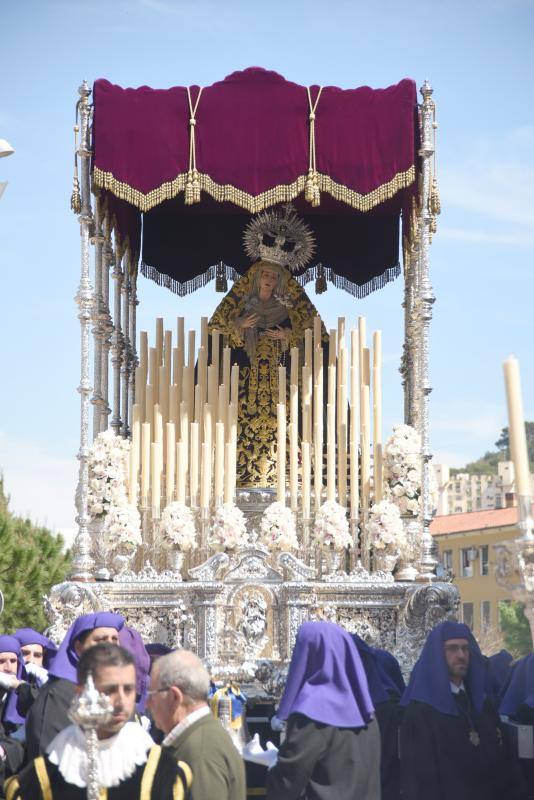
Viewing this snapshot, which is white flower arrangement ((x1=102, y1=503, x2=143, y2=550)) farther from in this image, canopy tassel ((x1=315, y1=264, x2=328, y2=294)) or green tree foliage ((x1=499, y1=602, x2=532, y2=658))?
green tree foliage ((x1=499, y1=602, x2=532, y2=658))

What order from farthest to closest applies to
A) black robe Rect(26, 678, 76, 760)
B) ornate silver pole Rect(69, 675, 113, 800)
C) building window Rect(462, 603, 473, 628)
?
building window Rect(462, 603, 473, 628) < black robe Rect(26, 678, 76, 760) < ornate silver pole Rect(69, 675, 113, 800)

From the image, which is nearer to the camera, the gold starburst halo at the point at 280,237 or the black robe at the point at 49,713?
the black robe at the point at 49,713

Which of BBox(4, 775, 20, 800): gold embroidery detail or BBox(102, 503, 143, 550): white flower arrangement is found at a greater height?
BBox(102, 503, 143, 550): white flower arrangement

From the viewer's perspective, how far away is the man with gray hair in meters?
5.31

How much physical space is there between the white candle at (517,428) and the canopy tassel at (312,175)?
8.99 meters

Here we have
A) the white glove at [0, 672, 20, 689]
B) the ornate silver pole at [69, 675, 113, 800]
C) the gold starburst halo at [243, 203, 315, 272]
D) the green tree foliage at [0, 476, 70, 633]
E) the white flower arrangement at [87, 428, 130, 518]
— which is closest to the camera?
the ornate silver pole at [69, 675, 113, 800]

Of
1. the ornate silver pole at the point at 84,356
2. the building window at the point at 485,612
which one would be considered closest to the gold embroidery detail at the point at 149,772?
the ornate silver pole at the point at 84,356

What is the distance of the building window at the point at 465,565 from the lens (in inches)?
2120

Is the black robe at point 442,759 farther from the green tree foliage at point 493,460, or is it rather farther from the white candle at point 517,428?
the green tree foliage at point 493,460

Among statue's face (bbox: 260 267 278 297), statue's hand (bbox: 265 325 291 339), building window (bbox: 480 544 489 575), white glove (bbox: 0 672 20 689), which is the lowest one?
white glove (bbox: 0 672 20 689)

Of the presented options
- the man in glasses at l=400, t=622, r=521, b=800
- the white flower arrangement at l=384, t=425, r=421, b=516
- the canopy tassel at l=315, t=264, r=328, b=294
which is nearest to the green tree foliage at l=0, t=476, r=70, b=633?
the canopy tassel at l=315, t=264, r=328, b=294

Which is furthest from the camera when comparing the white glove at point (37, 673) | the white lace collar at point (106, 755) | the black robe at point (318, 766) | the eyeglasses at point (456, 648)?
the white glove at point (37, 673)

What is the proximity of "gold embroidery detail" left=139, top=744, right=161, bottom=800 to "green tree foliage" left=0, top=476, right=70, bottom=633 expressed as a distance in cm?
1959

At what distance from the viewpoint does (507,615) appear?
50.3m
